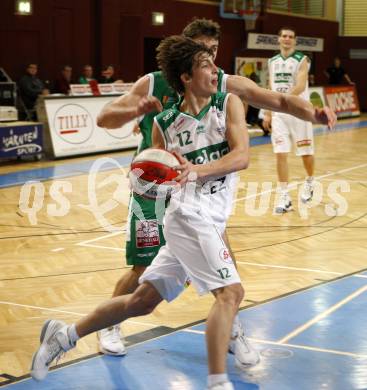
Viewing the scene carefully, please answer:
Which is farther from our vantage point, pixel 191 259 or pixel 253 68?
pixel 253 68

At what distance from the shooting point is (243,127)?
399 cm

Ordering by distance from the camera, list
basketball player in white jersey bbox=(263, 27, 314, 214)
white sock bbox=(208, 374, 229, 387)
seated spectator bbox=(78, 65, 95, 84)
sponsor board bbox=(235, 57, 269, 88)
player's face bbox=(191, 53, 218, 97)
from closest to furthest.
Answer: white sock bbox=(208, 374, 229, 387), player's face bbox=(191, 53, 218, 97), basketball player in white jersey bbox=(263, 27, 314, 214), seated spectator bbox=(78, 65, 95, 84), sponsor board bbox=(235, 57, 269, 88)

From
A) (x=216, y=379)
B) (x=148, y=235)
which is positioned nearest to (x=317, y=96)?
(x=148, y=235)

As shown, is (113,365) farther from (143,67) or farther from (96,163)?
(143,67)

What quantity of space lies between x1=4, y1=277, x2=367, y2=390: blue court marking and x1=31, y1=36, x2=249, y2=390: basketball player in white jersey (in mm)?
389

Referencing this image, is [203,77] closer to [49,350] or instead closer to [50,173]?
[49,350]

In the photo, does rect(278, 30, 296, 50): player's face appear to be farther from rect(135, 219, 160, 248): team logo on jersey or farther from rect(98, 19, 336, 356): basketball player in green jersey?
rect(135, 219, 160, 248): team logo on jersey

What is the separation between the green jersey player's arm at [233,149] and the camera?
12.5 ft

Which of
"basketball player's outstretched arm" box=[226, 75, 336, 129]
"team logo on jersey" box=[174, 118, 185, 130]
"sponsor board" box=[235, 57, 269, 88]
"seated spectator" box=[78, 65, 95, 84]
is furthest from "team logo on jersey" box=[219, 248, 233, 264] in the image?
"sponsor board" box=[235, 57, 269, 88]

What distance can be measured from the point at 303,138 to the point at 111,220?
2732mm

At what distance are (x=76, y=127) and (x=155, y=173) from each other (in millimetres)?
12019

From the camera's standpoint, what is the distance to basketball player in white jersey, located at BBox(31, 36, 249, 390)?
380cm

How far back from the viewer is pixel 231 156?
388 centimetres

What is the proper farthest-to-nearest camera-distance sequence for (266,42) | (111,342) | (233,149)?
(266,42)
(111,342)
(233,149)
